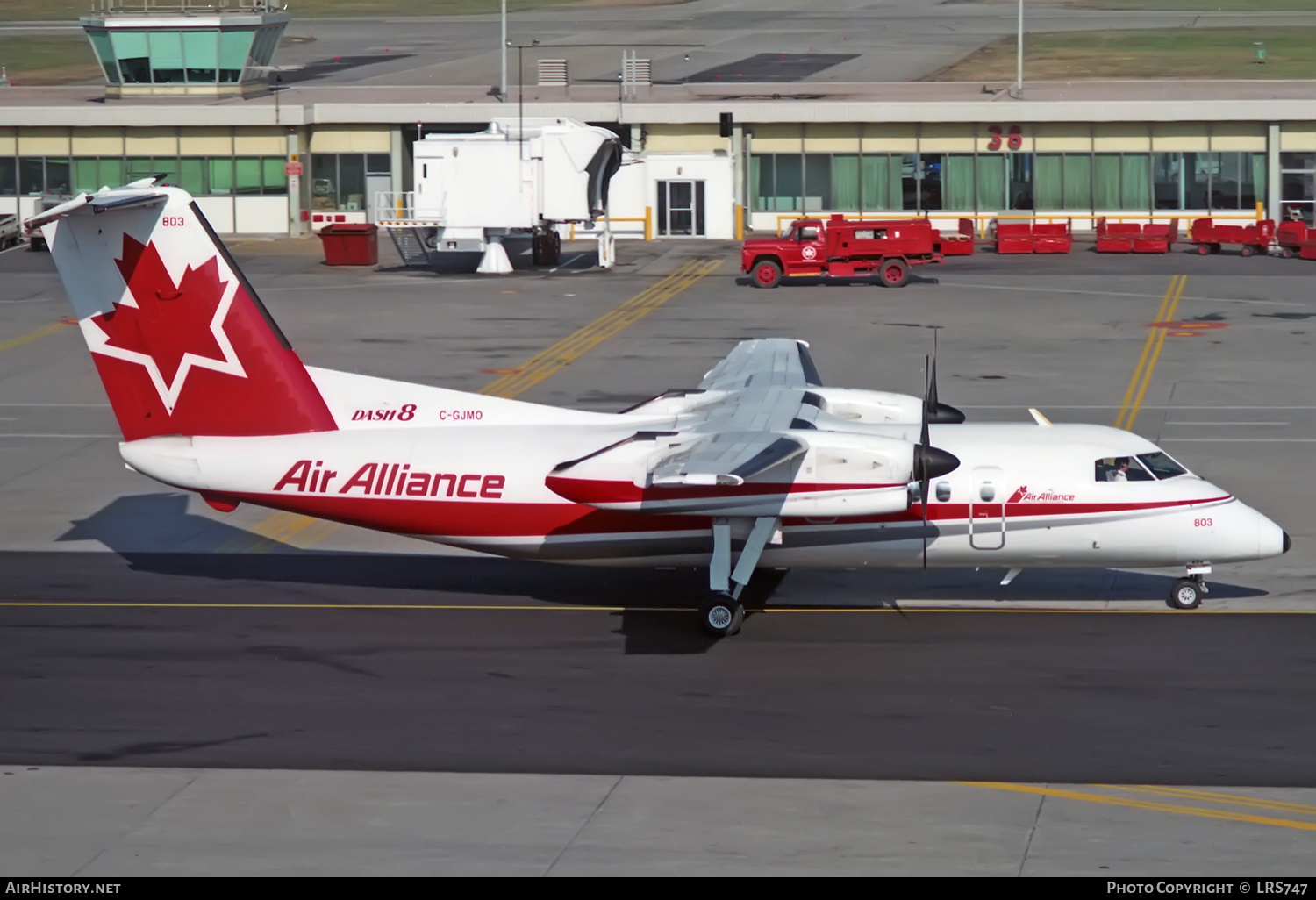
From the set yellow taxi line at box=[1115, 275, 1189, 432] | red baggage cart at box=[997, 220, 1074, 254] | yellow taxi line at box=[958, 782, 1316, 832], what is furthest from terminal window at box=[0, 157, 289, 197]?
yellow taxi line at box=[958, 782, 1316, 832]

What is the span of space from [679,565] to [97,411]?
64.9ft

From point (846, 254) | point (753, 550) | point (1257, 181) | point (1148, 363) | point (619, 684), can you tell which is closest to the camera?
point (619, 684)

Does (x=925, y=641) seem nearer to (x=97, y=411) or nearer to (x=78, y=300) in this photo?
(x=78, y=300)

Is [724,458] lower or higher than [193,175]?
lower

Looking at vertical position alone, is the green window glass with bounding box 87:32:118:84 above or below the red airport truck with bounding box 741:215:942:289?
above

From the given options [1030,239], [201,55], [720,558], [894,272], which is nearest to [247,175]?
[201,55]

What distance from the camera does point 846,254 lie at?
58188 mm

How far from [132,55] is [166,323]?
57539 millimetres

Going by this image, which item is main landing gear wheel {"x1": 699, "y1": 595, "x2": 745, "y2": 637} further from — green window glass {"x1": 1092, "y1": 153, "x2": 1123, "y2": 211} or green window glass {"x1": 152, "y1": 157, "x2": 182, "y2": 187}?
green window glass {"x1": 152, "y1": 157, "x2": 182, "y2": 187}

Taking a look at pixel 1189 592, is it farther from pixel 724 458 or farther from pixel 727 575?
Result: pixel 724 458

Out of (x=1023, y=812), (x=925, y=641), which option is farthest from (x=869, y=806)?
(x=925, y=641)

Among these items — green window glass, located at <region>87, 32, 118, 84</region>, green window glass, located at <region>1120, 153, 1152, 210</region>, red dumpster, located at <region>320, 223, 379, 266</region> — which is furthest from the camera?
green window glass, located at <region>87, 32, 118, 84</region>

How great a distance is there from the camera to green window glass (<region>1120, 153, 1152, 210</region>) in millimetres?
73000

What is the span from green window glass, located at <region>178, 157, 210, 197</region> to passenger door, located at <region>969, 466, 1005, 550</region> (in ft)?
189
